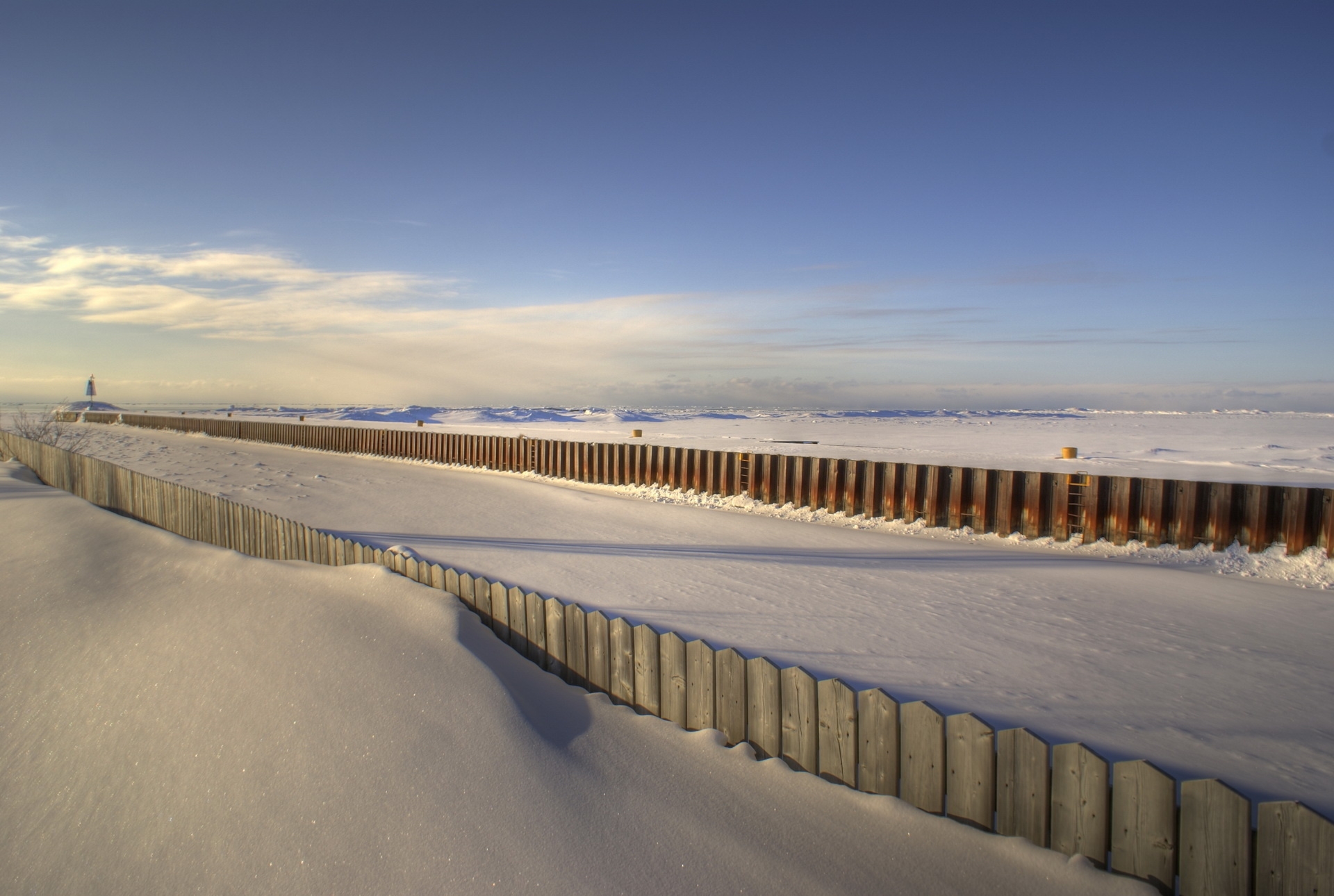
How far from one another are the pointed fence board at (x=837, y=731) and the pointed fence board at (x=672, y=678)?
→ 33.8 inches

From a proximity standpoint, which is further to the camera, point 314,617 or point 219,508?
point 219,508

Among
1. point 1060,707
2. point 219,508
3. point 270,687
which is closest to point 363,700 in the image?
point 270,687

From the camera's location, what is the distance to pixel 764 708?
3.80m

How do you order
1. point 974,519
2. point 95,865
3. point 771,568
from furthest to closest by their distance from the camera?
point 974,519, point 771,568, point 95,865

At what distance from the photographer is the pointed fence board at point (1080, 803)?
9.24 ft

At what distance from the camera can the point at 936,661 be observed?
16.9 feet

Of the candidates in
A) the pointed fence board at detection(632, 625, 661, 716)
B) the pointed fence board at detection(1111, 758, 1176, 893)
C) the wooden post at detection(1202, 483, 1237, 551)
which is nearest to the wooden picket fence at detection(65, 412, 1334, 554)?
the wooden post at detection(1202, 483, 1237, 551)

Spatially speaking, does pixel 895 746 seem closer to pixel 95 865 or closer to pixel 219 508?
pixel 95 865

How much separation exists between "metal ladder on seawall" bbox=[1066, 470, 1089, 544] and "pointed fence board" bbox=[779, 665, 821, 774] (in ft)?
26.4

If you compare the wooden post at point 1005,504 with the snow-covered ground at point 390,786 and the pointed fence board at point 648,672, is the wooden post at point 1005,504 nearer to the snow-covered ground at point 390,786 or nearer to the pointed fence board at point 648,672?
the pointed fence board at point 648,672

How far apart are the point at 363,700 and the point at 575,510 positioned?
8404 millimetres

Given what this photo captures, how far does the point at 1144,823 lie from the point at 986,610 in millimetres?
4033

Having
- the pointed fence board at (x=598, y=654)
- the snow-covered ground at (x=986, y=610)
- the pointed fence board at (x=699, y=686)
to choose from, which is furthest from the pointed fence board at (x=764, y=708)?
the snow-covered ground at (x=986, y=610)

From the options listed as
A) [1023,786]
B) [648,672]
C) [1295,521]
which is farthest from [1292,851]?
[1295,521]
